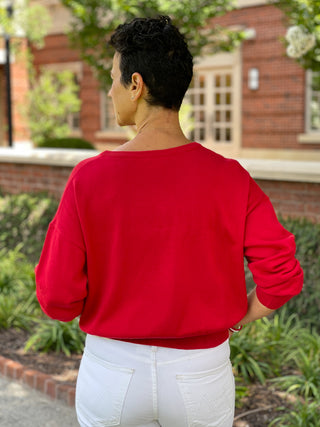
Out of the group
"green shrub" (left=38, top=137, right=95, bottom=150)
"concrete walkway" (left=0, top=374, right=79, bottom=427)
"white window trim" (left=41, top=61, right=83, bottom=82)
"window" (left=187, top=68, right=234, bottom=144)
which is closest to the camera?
"concrete walkway" (left=0, top=374, right=79, bottom=427)

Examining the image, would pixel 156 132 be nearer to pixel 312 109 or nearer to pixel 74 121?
pixel 312 109

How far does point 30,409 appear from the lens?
4.02 metres

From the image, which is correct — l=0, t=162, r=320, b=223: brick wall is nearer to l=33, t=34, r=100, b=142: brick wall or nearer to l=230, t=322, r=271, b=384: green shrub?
l=230, t=322, r=271, b=384: green shrub

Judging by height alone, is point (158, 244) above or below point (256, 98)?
below

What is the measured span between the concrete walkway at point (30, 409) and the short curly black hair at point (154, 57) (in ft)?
8.95

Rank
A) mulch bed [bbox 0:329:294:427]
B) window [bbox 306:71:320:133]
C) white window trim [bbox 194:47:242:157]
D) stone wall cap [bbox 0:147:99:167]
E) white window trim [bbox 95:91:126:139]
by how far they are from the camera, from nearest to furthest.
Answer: mulch bed [bbox 0:329:294:427] → stone wall cap [bbox 0:147:99:167] → window [bbox 306:71:320:133] → white window trim [bbox 194:47:242:157] → white window trim [bbox 95:91:126:139]

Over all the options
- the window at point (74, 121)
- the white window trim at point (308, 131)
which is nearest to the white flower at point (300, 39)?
the white window trim at point (308, 131)

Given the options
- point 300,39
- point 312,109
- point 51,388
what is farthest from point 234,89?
point 51,388

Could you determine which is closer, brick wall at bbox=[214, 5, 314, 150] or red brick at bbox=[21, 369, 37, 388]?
red brick at bbox=[21, 369, 37, 388]

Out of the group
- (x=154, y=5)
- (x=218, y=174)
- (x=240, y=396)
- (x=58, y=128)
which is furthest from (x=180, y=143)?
(x=58, y=128)

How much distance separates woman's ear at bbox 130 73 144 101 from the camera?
1.61m

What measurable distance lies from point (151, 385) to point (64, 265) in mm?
388

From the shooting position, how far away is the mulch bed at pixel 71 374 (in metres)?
3.70

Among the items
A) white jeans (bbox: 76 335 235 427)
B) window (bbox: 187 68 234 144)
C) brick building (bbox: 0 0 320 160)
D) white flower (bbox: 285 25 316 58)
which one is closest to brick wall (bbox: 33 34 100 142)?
brick building (bbox: 0 0 320 160)
